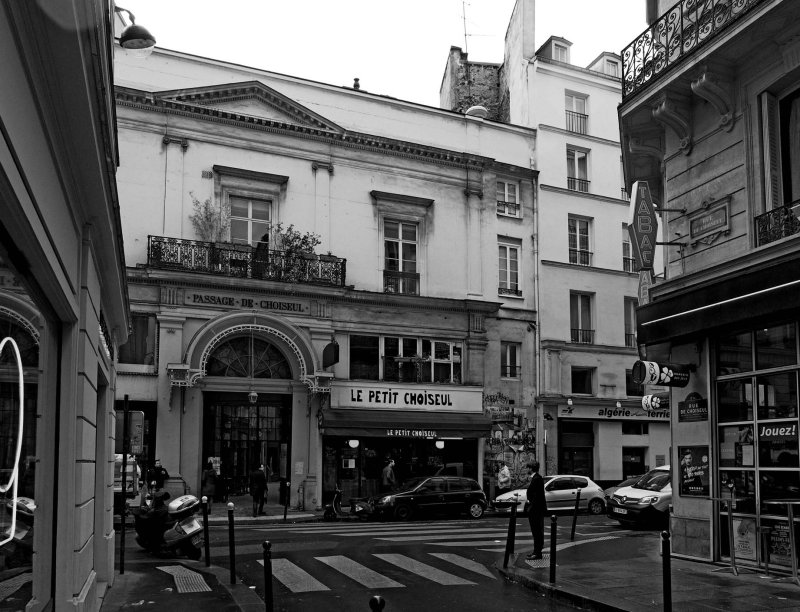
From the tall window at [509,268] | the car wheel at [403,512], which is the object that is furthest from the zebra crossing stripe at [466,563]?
the tall window at [509,268]

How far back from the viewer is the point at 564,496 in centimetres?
2638

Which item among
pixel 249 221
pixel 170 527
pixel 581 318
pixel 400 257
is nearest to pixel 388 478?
pixel 400 257

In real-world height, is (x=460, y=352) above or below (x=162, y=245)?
below

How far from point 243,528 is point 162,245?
10.0 metres

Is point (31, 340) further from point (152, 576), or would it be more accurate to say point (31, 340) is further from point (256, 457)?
point (256, 457)

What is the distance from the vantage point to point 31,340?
4832 millimetres

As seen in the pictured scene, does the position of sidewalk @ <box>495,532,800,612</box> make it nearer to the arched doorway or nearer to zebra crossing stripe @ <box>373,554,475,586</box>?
zebra crossing stripe @ <box>373,554,475,586</box>

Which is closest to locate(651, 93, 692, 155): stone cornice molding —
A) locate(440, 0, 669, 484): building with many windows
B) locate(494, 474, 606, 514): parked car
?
locate(494, 474, 606, 514): parked car

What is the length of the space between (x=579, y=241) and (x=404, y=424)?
12.1m

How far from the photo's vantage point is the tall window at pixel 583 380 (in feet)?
112

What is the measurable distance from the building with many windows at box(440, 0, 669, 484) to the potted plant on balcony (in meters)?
12.7

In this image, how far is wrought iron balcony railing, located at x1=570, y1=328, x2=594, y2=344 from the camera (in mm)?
34281

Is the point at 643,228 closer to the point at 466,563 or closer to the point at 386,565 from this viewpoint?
the point at 466,563

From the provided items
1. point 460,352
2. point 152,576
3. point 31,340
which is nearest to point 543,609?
point 152,576
